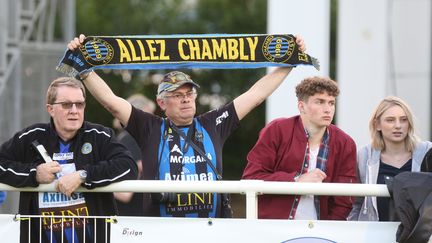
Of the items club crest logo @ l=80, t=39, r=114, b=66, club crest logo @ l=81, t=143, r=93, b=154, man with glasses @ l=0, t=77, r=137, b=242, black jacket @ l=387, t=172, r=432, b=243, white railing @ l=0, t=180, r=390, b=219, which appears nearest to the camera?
black jacket @ l=387, t=172, r=432, b=243

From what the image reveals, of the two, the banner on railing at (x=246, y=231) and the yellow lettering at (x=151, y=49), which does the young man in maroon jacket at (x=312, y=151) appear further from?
the yellow lettering at (x=151, y=49)

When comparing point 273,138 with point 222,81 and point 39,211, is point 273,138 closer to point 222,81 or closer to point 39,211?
point 39,211

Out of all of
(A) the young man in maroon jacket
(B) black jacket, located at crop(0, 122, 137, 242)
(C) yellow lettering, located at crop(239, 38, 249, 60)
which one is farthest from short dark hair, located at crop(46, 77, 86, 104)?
(A) the young man in maroon jacket

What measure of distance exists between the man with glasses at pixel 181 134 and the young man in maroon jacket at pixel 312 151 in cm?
25

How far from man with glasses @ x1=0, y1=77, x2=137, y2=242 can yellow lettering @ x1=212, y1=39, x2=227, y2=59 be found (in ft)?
2.69

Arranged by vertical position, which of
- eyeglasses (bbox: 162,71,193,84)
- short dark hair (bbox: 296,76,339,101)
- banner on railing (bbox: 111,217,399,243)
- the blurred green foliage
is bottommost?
banner on railing (bbox: 111,217,399,243)

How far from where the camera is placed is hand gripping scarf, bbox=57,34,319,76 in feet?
18.4

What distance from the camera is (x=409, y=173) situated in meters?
4.92

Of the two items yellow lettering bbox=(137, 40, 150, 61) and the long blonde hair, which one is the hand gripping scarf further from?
the long blonde hair

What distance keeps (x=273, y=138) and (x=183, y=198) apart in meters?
0.65

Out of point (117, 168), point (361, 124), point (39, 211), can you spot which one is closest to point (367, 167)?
point (117, 168)

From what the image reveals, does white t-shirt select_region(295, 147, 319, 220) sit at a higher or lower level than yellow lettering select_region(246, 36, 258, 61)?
lower

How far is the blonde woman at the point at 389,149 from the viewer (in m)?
5.48

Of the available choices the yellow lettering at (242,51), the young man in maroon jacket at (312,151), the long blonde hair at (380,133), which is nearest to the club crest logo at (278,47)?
the yellow lettering at (242,51)
